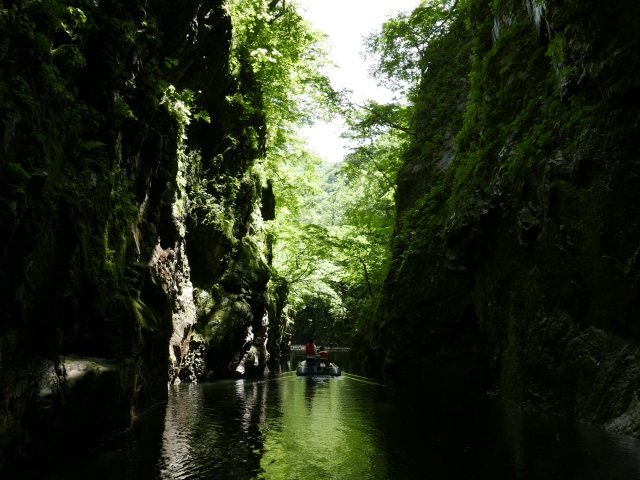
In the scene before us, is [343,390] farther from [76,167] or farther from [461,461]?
[76,167]

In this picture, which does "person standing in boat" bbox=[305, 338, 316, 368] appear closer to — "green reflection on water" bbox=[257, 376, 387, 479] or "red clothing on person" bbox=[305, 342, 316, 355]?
"red clothing on person" bbox=[305, 342, 316, 355]

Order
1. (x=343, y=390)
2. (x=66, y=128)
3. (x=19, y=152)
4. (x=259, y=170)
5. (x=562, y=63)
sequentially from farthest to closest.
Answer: (x=259, y=170) → (x=343, y=390) → (x=562, y=63) → (x=66, y=128) → (x=19, y=152)

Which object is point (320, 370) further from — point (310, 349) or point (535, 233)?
point (535, 233)

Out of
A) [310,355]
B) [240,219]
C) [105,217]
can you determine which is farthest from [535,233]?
[240,219]

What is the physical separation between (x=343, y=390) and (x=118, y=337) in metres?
9.56

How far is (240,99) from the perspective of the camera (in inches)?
854

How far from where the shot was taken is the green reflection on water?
6.91 metres

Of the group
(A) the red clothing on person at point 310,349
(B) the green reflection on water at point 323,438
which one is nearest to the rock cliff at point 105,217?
(B) the green reflection on water at point 323,438

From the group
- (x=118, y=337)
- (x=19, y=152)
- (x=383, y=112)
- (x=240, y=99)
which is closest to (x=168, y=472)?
(x=118, y=337)

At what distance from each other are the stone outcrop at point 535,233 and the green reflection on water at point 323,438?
4.18m

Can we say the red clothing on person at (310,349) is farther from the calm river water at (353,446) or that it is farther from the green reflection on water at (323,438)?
the calm river water at (353,446)

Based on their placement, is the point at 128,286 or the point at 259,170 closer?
the point at 128,286

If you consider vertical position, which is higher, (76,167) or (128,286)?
(76,167)

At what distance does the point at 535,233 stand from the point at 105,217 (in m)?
10.3
